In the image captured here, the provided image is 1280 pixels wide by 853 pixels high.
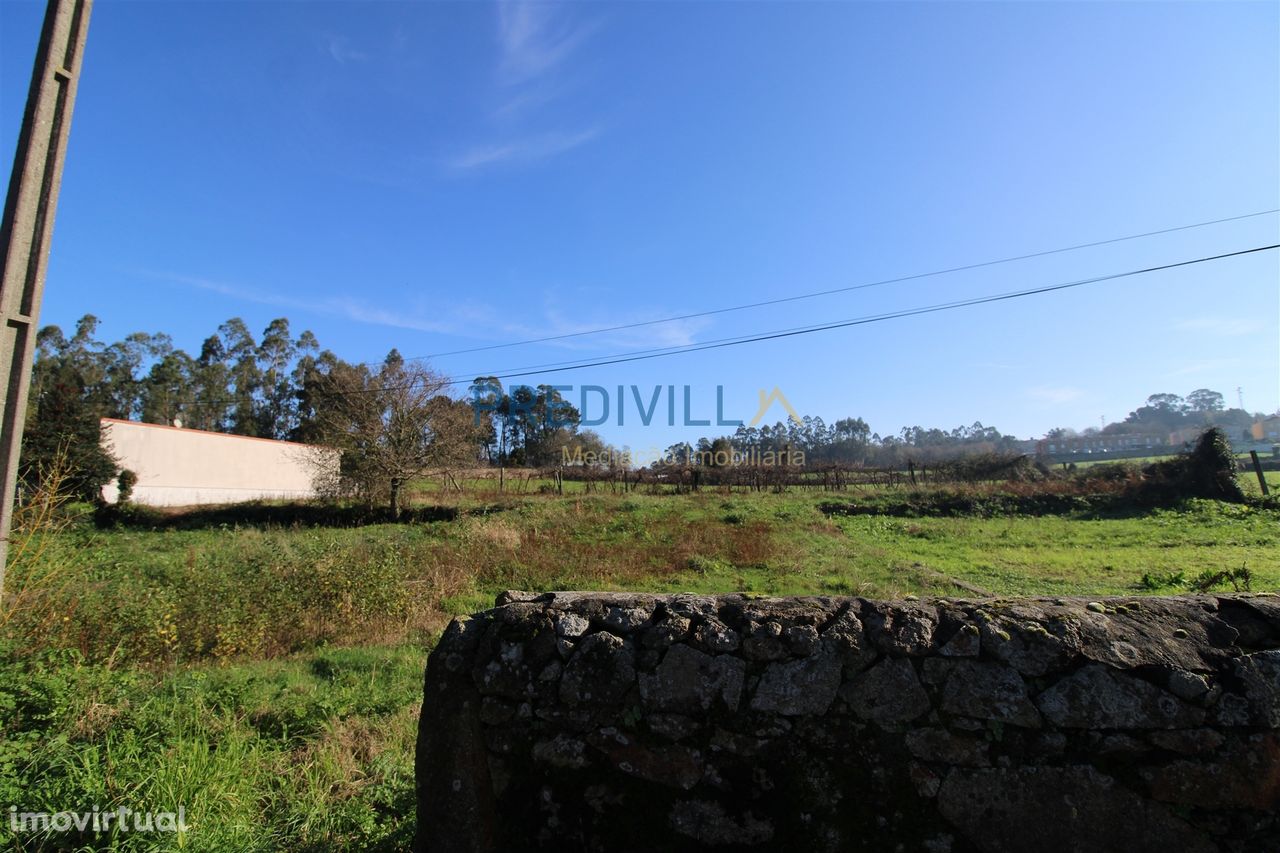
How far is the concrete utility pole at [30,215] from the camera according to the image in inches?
118

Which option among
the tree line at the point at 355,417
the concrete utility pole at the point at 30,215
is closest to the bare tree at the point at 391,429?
the tree line at the point at 355,417

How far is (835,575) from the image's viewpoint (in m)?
11.5

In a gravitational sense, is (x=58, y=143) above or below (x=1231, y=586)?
above

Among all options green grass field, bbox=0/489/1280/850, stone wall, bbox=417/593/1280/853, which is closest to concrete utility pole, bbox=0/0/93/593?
green grass field, bbox=0/489/1280/850

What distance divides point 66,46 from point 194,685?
4553 mm

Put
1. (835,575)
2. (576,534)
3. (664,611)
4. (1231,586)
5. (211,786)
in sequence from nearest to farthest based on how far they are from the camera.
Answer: (664,611), (211,786), (1231,586), (835,575), (576,534)

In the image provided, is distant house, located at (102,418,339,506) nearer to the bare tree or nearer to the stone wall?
the bare tree

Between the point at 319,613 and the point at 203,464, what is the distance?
1059 inches

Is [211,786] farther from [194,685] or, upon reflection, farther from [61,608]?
[61,608]

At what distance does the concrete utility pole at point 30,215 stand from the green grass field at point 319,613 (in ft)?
4.44

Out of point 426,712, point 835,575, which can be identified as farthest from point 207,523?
point 426,712

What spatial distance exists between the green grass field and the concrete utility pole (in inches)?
53.2

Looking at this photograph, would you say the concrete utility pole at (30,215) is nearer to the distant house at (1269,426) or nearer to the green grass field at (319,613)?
the green grass field at (319,613)

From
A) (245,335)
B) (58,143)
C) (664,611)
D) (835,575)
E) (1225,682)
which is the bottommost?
(835,575)
